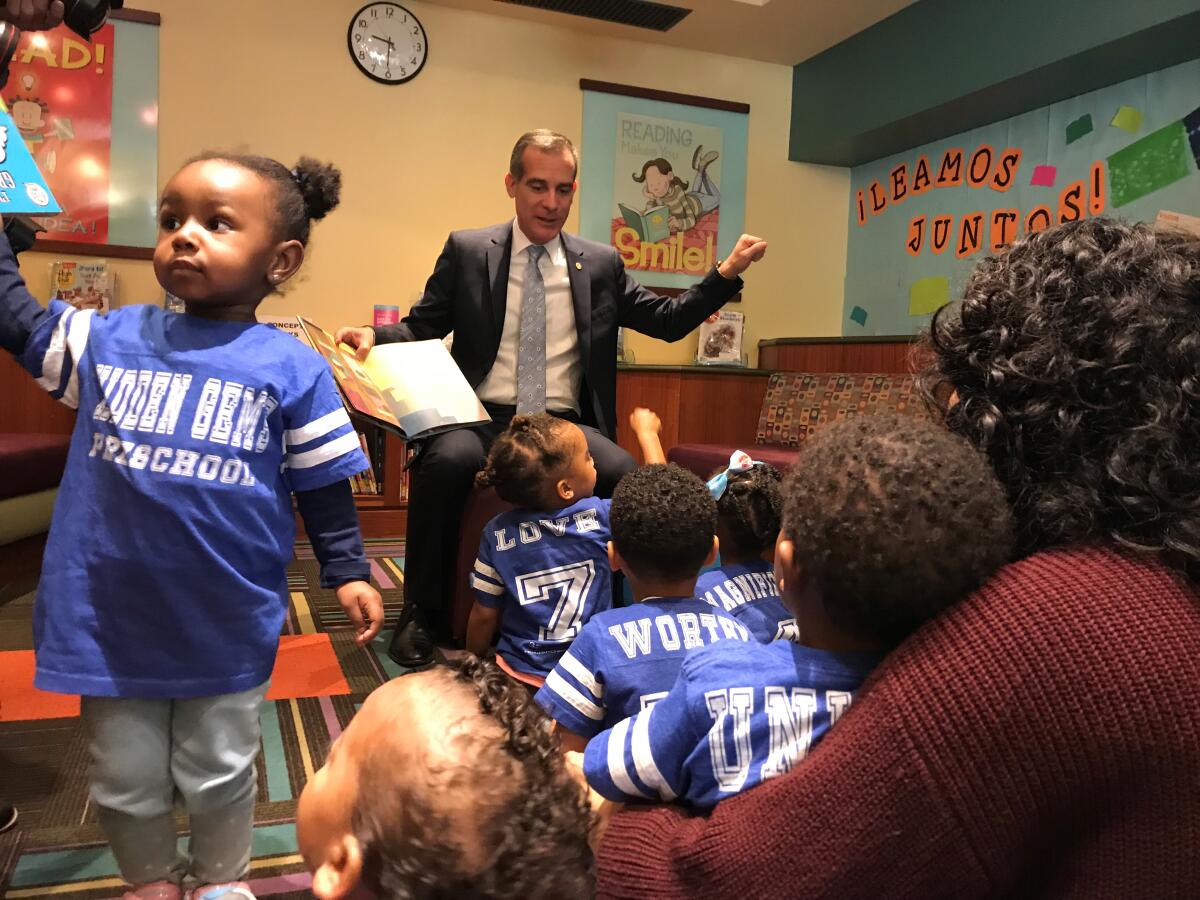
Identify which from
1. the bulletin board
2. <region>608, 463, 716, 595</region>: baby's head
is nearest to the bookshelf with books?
the bulletin board

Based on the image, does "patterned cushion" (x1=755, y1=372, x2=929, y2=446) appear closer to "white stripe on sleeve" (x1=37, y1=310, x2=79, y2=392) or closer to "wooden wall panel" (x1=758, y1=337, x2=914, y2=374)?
"wooden wall panel" (x1=758, y1=337, x2=914, y2=374)

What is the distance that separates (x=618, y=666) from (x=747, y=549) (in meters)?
0.55

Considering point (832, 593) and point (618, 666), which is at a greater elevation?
point (832, 593)

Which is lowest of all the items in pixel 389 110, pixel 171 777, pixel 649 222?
pixel 171 777

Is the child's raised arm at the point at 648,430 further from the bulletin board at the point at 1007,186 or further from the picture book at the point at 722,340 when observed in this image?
the picture book at the point at 722,340

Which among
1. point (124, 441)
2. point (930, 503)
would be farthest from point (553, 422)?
point (930, 503)

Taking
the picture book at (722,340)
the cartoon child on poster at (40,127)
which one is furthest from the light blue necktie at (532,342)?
the cartoon child on poster at (40,127)

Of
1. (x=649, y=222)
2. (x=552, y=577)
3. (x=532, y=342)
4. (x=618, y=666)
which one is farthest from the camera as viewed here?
(x=649, y=222)

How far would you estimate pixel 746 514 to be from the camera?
1523 millimetres

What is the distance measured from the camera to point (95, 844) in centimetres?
127

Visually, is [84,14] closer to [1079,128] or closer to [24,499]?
[24,499]

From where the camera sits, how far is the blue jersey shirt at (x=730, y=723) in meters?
0.57

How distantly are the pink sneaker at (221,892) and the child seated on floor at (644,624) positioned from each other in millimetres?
410

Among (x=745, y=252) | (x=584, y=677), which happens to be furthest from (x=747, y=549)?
(x=745, y=252)
